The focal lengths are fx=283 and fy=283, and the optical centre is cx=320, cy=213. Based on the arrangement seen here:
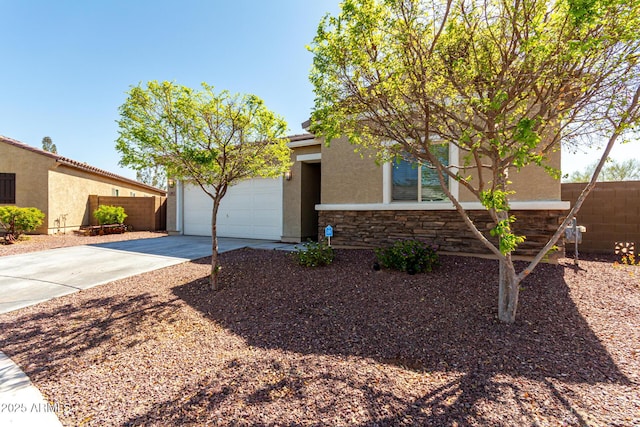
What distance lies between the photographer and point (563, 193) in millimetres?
8055

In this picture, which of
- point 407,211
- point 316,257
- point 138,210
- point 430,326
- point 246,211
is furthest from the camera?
point 138,210

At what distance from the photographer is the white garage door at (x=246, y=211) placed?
36.2 feet

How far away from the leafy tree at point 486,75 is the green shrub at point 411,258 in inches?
69.7

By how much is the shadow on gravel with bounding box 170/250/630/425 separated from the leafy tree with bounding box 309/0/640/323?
65 centimetres

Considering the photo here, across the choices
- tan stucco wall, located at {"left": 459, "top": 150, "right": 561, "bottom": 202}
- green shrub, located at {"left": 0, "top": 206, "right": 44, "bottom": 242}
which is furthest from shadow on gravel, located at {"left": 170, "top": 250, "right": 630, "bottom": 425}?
green shrub, located at {"left": 0, "top": 206, "right": 44, "bottom": 242}

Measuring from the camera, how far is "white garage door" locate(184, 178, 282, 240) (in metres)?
11.0

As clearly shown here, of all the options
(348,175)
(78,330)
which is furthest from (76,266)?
(348,175)

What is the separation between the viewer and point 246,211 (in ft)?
38.7

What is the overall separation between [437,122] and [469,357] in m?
3.06

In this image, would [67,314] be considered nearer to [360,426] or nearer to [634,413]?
[360,426]

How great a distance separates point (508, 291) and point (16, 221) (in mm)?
17005

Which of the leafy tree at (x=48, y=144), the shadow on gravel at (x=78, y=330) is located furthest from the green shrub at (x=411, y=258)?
the leafy tree at (x=48, y=144)

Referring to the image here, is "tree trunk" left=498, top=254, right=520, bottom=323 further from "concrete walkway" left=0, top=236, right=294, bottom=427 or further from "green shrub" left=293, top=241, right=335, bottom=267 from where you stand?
"concrete walkway" left=0, top=236, right=294, bottom=427

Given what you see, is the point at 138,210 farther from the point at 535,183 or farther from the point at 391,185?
the point at 535,183
